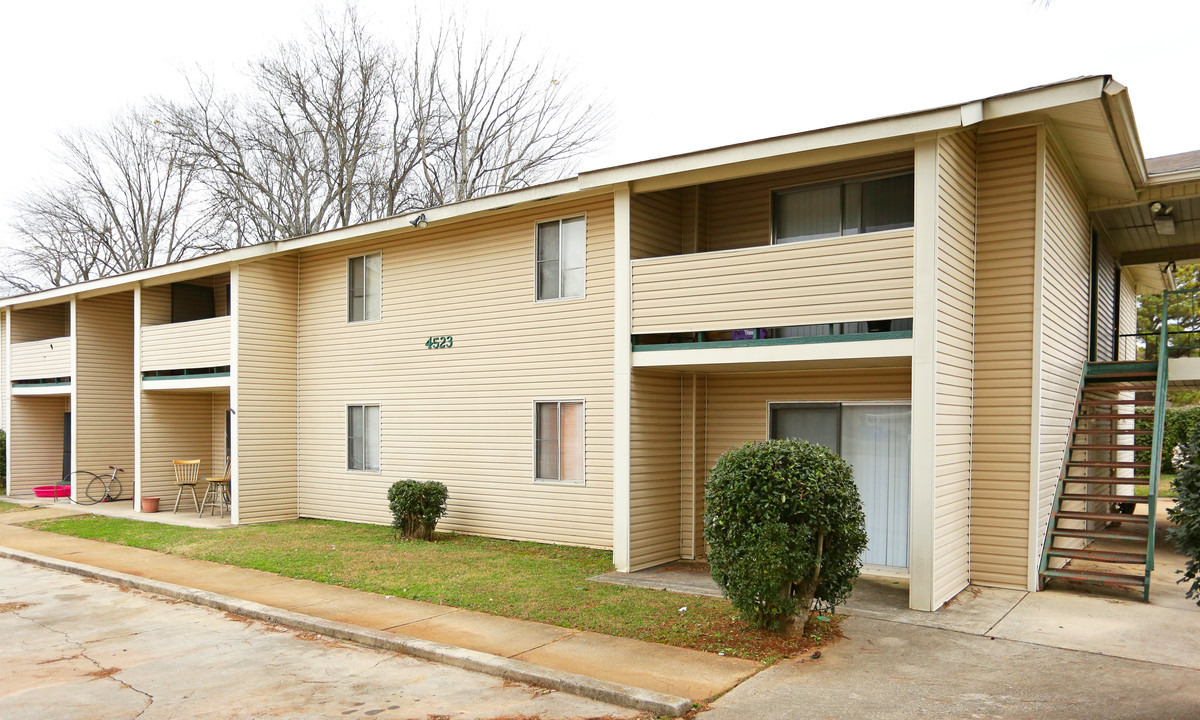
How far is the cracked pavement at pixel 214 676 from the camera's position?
20.4 feet

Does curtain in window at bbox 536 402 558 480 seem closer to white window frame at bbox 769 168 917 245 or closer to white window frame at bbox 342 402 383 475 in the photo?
white window frame at bbox 342 402 383 475

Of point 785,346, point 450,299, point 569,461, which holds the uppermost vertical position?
point 450,299

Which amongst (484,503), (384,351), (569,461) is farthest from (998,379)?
(384,351)

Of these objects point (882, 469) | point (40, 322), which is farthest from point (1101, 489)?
point (40, 322)

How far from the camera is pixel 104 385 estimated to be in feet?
65.3

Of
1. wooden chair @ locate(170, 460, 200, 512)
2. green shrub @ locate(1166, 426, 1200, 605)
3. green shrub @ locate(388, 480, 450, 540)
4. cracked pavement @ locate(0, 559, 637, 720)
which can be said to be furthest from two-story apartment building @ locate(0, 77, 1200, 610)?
cracked pavement @ locate(0, 559, 637, 720)

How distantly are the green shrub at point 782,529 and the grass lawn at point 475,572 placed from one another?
480 mm

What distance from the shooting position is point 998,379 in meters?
10.1

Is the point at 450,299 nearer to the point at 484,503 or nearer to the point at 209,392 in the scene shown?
the point at 484,503

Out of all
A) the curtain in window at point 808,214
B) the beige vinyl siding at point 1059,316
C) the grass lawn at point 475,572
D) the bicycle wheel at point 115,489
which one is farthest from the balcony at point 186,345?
the beige vinyl siding at point 1059,316

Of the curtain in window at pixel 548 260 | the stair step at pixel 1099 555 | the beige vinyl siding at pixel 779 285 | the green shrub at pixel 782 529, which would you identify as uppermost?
the curtain in window at pixel 548 260

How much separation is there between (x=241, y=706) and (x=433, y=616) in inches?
105

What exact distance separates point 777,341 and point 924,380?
1.81 meters

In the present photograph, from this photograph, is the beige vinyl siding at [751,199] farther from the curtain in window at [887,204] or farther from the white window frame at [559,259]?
the white window frame at [559,259]
